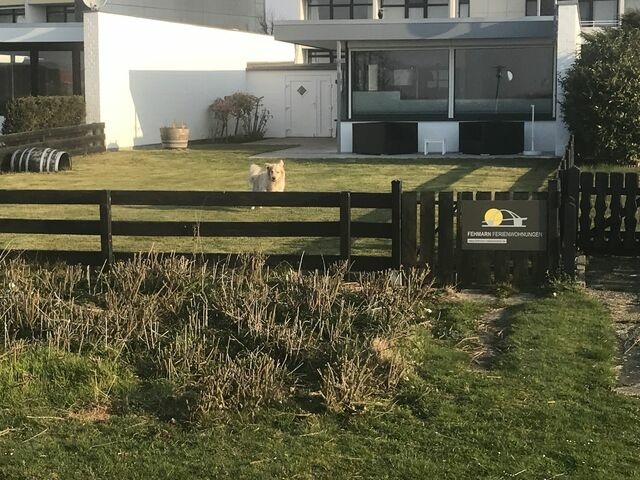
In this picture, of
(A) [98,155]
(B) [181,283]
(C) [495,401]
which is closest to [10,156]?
(A) [98,155]

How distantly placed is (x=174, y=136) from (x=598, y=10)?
16113 millimetres

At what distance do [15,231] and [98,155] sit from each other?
51.1 ft

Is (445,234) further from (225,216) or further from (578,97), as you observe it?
(578,97)

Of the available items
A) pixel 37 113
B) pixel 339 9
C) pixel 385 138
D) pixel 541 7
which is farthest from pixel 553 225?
pixel 339 9

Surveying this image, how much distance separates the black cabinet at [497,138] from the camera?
22766 mm

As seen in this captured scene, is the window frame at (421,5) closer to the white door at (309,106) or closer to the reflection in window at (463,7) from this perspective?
the reflection in window at (463,7)

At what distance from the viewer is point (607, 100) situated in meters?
19.1

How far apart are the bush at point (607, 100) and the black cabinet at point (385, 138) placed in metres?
4.73

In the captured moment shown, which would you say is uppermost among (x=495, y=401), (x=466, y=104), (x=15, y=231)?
(x=466, y=104)

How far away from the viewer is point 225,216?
41.1ft

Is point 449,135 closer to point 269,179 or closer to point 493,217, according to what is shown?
point 269,179

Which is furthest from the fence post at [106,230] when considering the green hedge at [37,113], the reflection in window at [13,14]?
the reflection in window at [13,14]

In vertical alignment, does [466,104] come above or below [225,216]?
above

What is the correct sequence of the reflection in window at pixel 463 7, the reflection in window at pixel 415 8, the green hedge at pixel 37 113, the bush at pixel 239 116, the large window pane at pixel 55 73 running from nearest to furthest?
1. the green hedge at pixel 37 113
2. the large window pane at pixel 55 73
3. the bush at pixel 239 116
4. the reflection in window at pixel 463 7
5. the reflection in window at pixel 415 8
